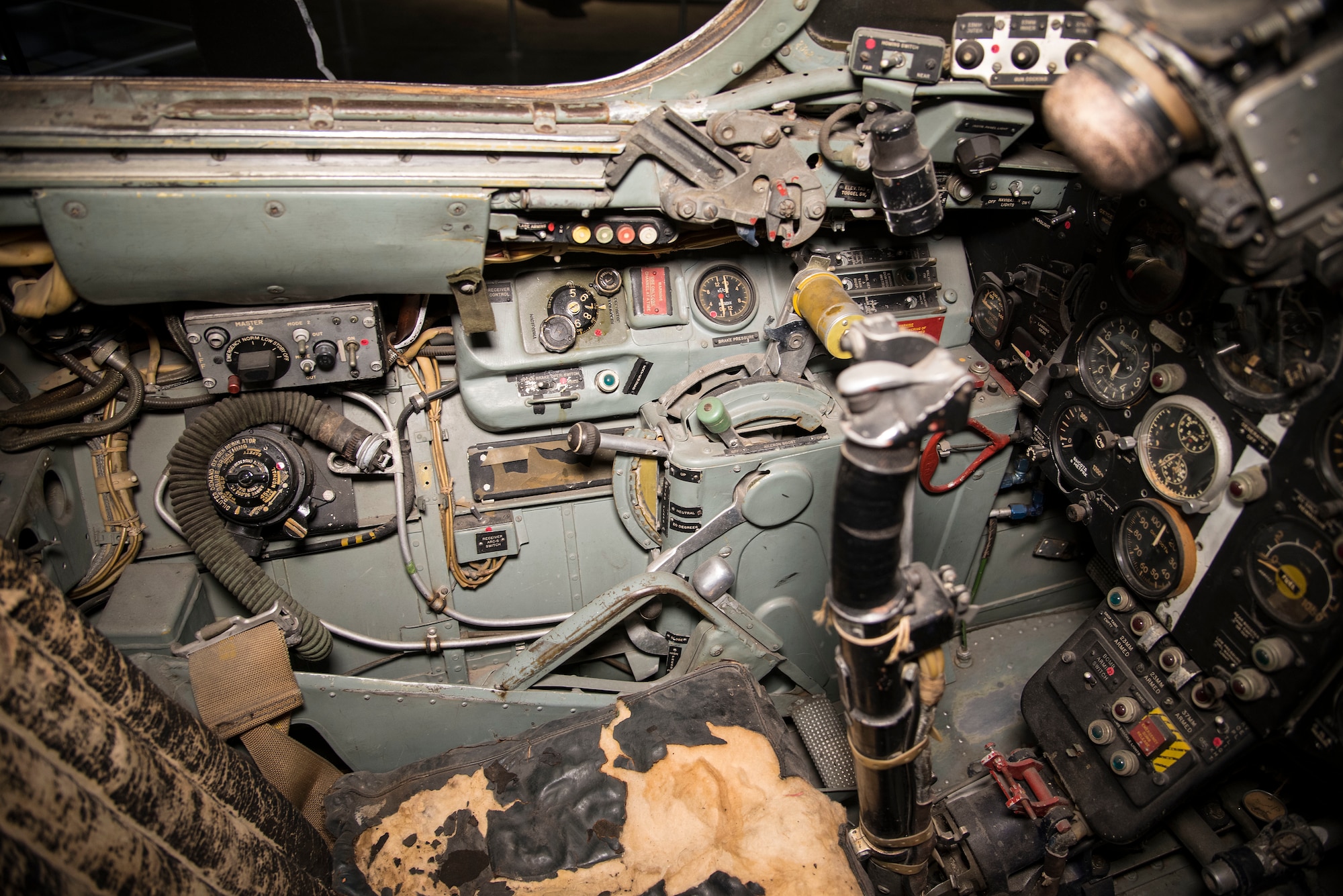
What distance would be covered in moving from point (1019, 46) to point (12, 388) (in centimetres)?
351

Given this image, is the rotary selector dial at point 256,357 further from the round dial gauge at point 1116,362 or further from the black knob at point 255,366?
the round dial gauge at point 1116,362

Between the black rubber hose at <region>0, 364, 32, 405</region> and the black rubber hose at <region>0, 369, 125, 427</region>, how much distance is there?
0.04m

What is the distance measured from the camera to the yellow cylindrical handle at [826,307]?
2.43m

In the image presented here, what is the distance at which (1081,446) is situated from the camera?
267 centimetres

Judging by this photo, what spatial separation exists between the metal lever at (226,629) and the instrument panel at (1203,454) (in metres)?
2.72

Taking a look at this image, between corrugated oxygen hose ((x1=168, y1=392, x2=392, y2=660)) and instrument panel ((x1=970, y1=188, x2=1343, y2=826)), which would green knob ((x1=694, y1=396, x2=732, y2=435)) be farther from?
corrugated oxygen hose ((x1=168, y1=392, x2=392, y2=660))

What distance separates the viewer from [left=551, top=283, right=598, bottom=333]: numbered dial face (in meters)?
2.95

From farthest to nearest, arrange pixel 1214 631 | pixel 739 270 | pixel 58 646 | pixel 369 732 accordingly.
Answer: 1. pixel 739 270
2. pixel 369 732
3. pixel 1214 631
4. pixel 58 646

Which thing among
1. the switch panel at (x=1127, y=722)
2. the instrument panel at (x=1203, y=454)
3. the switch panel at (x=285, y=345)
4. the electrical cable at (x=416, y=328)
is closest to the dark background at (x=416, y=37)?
the electrical cable at (x=416, y=328)

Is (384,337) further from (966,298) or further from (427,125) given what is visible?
(966,298)

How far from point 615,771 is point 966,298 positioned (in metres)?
2.32

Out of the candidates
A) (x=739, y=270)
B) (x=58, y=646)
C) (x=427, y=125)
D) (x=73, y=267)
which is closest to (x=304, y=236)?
(x=427, y=125)

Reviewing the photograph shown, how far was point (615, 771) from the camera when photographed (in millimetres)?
2389

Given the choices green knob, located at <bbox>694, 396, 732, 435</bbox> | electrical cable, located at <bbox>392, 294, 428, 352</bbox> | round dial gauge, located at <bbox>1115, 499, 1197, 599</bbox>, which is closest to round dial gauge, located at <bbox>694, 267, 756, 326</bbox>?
green knob, located at <bbox>694, 396, 732, 435</bbox>
